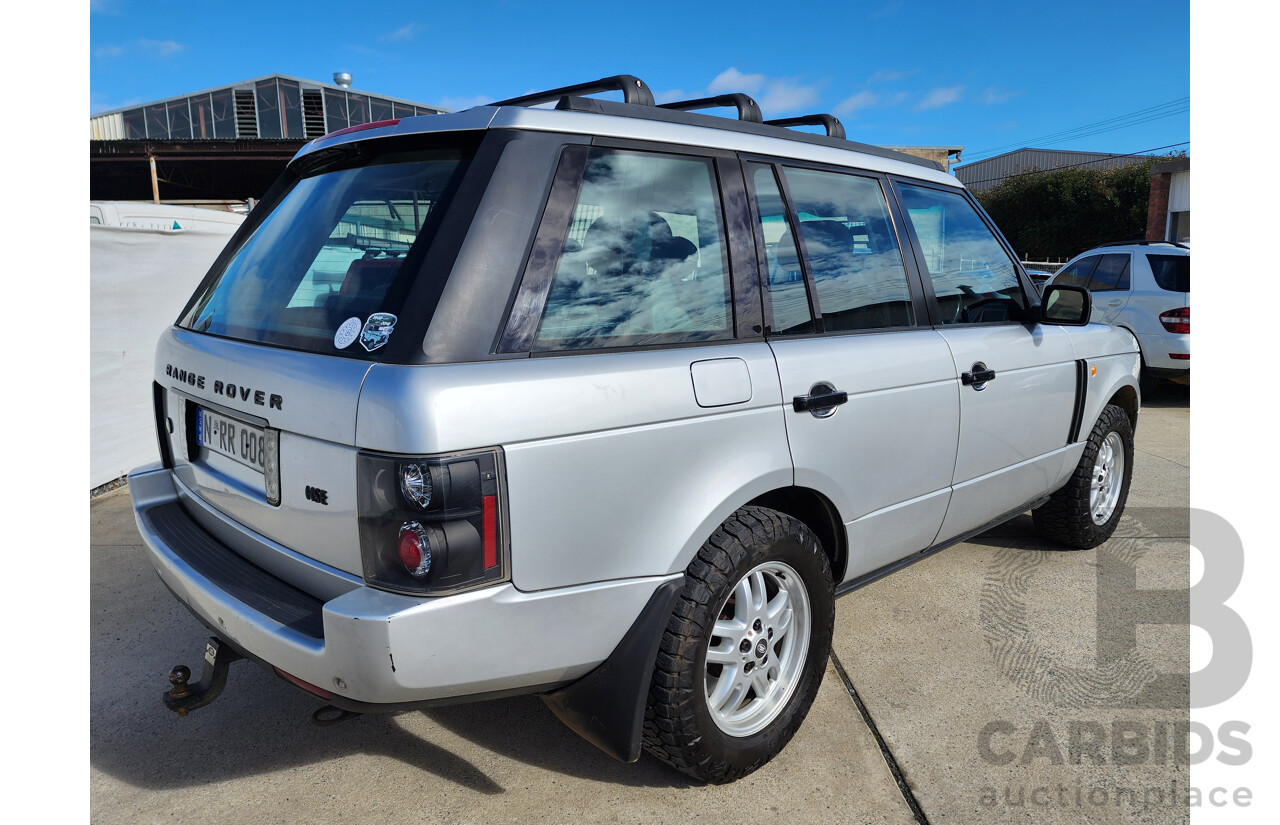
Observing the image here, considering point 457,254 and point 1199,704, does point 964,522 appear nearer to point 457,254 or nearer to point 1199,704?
point 1199,704

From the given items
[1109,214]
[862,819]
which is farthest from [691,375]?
[1109,214]

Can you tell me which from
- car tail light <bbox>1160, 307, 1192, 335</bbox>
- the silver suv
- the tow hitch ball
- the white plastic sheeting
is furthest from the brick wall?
the tow hitch ball

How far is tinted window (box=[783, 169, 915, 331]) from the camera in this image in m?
2.71

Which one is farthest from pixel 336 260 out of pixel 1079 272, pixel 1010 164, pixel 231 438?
pixel 1010 164

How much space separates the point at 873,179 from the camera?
3076 mm

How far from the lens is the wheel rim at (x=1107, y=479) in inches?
170

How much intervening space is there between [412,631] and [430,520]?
25 cm

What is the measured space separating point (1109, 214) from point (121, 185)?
3421cm

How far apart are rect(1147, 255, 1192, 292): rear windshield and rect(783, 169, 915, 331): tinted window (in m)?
7.62

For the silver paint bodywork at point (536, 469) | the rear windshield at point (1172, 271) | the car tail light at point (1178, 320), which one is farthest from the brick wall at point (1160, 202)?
the silver paint bodywork at point (536, 469)

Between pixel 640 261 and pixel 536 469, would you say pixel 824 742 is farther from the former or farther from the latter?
pixel 640 261

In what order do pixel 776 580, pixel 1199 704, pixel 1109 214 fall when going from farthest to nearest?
pixel 1109 214
pixel 1199 704
pixel 776 580

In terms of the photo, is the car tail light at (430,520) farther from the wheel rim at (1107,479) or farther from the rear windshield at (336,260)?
the wheel rim at (1107,479)

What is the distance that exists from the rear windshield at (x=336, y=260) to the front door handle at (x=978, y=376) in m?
2.07
